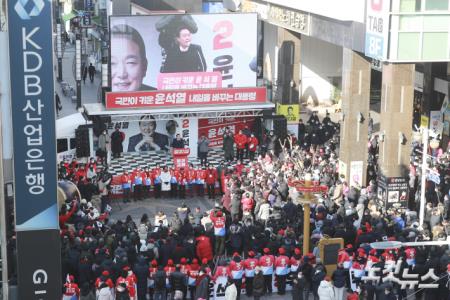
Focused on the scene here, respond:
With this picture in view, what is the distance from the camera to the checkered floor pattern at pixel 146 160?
31266 millimetres

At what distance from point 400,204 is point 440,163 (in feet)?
11.4

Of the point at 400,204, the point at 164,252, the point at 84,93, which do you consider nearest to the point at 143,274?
the point at 164,252

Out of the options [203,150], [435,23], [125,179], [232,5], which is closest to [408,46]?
[435,23]

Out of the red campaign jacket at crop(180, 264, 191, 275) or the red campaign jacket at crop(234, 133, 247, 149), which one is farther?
the red campaign jacket at crop(234, 133, 247, 149)

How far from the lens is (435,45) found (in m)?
24.5

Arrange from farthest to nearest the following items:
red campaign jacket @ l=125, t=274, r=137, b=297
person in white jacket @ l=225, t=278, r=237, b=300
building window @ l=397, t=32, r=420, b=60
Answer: building window @ l=397, t=32, r=420, b=60 < person in white jacket @ l=225, t=278, r=237, b=300 < red campaign jacket @ l=125, t=274, r=137, b=297

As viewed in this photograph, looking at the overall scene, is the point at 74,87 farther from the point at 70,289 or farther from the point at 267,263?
the point at 70,289

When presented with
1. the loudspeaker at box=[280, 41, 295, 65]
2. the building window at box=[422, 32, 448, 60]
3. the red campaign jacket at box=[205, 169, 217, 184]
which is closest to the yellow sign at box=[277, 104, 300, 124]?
the loudspeaker at box=[280, 41, 295, 65]

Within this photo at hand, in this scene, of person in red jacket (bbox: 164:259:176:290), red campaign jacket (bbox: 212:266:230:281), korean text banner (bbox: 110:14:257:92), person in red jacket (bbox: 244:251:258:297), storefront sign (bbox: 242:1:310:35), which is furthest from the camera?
storefront sign (bbox: 242:1:310:35)

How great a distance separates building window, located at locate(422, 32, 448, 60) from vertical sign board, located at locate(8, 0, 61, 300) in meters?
12.5

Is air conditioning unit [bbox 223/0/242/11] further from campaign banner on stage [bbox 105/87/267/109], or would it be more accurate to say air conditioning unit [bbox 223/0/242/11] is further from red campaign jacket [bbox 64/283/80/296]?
red campaign jacket [bbox 64/283/80/296]

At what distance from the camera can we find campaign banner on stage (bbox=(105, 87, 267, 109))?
3083cm

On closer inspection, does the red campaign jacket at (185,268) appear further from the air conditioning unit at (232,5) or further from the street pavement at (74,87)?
the air conditioning unit at (232,5)

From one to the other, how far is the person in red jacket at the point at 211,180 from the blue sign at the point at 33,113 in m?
11.3
